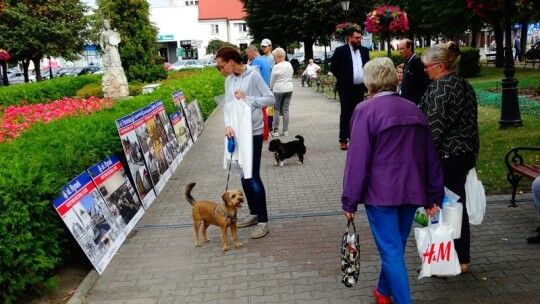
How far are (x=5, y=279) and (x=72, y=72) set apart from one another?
48.3 m

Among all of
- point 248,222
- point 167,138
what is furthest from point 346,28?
point 248,222

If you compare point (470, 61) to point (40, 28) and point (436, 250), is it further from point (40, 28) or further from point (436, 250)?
point (40, 28)

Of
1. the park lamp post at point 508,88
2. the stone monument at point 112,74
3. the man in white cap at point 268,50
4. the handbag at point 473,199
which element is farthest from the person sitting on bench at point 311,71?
the handbag at point 473,199

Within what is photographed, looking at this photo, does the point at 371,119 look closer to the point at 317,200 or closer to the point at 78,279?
the point at 78,279

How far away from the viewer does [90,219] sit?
4.95m

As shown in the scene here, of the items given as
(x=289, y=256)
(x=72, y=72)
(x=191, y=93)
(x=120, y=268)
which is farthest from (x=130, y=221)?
(x=72, y=72)

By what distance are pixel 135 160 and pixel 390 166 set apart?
14.6ft

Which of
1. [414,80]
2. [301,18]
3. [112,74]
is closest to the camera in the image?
[414,80]

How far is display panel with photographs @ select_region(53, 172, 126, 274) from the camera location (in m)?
4.59

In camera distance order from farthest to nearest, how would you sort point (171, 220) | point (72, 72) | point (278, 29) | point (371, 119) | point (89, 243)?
point (72, 72) < point (278, 29) < point (171, 220) < point (89, 243) < point (371, 119)

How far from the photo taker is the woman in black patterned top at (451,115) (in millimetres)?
3904

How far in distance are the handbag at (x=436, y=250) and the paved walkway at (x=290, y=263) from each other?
1.47 ft

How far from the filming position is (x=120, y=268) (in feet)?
16.6

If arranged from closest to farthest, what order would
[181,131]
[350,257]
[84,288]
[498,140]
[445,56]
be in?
[350,257] < [445,56] < [84,288] < [498,140] < [181,131]
